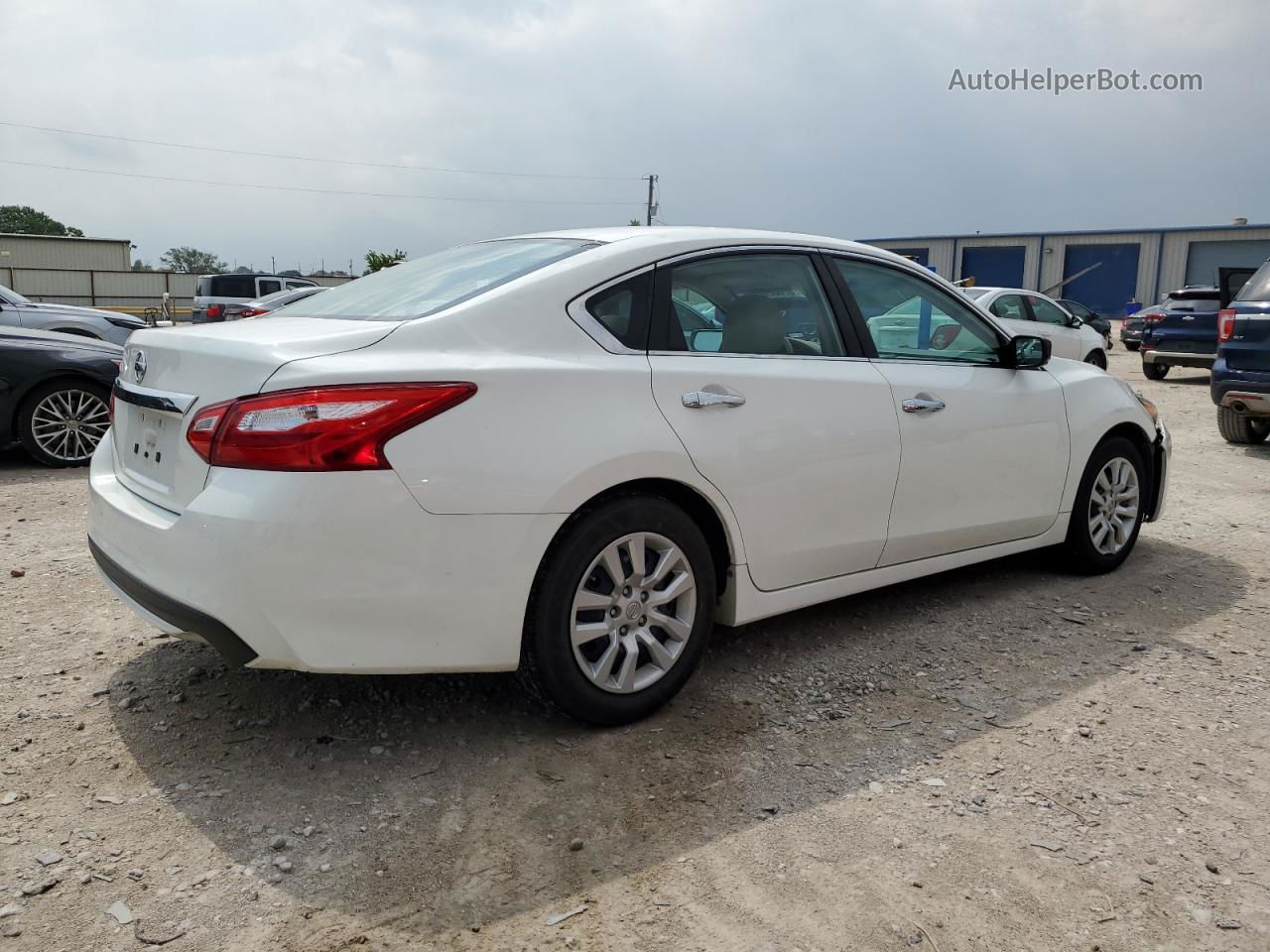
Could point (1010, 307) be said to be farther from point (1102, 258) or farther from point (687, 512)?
point (1102, 258)

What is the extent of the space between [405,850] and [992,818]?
1.56 meters

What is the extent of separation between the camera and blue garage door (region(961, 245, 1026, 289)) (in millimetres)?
47562

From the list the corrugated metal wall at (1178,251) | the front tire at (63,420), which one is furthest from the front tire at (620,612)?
the corrugated metal wall at (1178,251)

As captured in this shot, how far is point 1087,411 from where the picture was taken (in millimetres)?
4820

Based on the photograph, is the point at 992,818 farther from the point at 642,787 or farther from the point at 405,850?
the point at 405,850

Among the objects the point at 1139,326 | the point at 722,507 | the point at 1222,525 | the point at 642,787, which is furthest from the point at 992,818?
the point at 1139,326

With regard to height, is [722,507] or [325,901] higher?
[722,507]

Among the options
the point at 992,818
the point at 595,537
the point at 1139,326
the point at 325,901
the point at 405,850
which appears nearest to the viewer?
the point at 325,901

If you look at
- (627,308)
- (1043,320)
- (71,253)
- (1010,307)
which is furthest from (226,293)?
(71,253)

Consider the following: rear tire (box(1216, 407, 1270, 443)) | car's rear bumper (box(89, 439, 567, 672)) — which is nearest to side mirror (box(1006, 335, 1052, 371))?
car's rear bumper (box(89, 439, 567, 672))

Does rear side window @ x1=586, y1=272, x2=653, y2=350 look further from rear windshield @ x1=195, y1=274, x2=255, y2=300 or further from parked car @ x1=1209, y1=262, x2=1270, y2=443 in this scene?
rear windshield @ x1=195, y1=274, x2=255, y2=300

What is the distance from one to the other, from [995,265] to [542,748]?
49.5 m

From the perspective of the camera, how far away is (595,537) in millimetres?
3023

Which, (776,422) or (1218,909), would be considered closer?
(1218,909)
